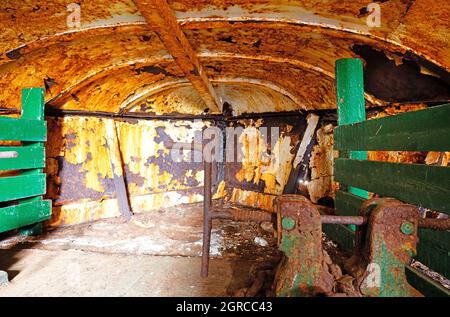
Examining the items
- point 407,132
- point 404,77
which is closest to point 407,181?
point 407,132

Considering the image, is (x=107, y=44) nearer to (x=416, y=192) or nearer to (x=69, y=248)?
(x=69, y=248)

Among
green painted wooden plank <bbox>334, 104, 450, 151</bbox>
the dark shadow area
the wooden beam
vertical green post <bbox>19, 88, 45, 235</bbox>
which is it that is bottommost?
green painted wooden plank <bbox>334, 104, 450, 151</bbox>

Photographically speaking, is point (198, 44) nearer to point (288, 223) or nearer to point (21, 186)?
point (288, 223)

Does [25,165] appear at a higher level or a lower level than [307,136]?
lower

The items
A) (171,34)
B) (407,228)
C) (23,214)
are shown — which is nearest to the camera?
(407,228)

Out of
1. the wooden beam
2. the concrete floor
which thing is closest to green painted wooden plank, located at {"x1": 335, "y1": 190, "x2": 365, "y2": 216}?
the concrete floor

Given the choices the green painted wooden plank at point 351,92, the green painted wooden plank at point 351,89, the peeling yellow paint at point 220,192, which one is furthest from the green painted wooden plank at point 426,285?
the peeling yellow paint at point 220,192

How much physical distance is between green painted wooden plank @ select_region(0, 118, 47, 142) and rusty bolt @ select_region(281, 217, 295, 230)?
280 centimetres

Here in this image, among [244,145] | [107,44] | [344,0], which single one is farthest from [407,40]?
[244,145]

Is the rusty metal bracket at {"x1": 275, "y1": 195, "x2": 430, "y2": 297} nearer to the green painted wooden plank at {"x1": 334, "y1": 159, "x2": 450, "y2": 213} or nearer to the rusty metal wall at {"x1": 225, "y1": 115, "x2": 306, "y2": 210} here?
the green painted wooden plank at {"x1": 334, "y1": 159, "x2": 450, "y2": 213}

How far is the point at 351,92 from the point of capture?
261cm

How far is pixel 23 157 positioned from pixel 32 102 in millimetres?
640

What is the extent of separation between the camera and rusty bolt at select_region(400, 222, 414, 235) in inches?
46.3

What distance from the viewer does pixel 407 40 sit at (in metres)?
2.13
